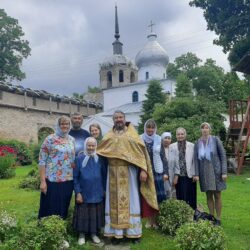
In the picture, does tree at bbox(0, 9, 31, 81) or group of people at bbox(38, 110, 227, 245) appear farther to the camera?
tree at bbox(0, 9, 31, 81)

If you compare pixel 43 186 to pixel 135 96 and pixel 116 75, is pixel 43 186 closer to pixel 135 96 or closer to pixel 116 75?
pixel 135 96

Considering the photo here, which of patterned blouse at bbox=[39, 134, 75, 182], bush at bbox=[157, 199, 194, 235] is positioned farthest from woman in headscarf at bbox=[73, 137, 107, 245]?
bush at bbox=[157, 199, 194, 235]

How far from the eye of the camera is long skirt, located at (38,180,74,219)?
5.24 meters

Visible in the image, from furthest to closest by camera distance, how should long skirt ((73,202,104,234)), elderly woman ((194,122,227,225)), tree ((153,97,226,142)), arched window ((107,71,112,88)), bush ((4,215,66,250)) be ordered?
1. arched window ((107,71,112,88))
2. tree ((153,97,226,142))
3. elderly woman ((194,122,227,225))
4. long skirt ((73,202,104,234))
5. bush ((4,215,66,250))

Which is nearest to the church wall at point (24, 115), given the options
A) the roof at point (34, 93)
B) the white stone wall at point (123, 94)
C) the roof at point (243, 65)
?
the roof at point (34, 93)

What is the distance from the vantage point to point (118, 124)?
5383 millimetres

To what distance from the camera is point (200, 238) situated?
4621 mm

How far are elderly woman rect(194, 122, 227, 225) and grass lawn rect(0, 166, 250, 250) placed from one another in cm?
53

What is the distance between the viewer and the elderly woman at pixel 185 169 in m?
6.37

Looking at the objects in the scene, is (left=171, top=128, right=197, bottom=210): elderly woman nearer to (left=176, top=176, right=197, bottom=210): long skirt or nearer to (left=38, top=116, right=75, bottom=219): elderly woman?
(left=176, top=176, right=197, bottom=210): long skirt

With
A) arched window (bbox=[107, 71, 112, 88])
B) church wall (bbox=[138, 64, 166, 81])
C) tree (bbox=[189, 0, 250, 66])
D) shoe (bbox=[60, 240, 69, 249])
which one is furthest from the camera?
arched window (bbox=[107, 71, 112, 88])

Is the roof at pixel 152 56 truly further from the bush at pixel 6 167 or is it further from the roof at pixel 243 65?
the bush at pixel 6 167

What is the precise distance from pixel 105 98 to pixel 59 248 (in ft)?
129

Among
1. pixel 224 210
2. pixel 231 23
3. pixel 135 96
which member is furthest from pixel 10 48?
pixel 224 210
